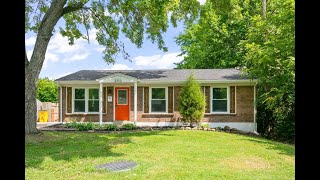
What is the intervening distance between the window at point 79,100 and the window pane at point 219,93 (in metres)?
7.84

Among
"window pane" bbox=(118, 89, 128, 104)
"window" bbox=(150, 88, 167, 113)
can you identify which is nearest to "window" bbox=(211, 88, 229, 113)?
"window" bbox=(150, 88, 167, 113)

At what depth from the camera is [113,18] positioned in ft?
55.3

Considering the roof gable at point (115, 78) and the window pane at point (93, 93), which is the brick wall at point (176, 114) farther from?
the roof gable at point (115, 78)

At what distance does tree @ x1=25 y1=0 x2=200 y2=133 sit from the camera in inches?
558

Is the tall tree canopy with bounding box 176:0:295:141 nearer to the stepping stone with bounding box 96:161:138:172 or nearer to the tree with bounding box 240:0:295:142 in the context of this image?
the tree with bounding box 240:0:295:142

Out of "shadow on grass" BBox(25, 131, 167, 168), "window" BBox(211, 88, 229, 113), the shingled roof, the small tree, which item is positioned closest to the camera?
"shadow on grass" BBox(25, 131, 167, 168)

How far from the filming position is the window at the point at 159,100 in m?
18.4

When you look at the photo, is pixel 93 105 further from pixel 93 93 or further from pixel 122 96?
pixel 122 96

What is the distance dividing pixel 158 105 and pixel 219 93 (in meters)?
3.62

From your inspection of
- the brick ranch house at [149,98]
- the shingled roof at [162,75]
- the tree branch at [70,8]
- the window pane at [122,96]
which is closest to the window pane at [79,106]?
the brick ranch house at [149,98]

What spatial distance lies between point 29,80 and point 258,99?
1142 centimetres

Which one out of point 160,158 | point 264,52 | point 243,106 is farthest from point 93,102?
point 160,158

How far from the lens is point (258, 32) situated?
18.1 metres

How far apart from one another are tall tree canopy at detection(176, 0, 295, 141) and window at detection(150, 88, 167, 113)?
4527 mm
